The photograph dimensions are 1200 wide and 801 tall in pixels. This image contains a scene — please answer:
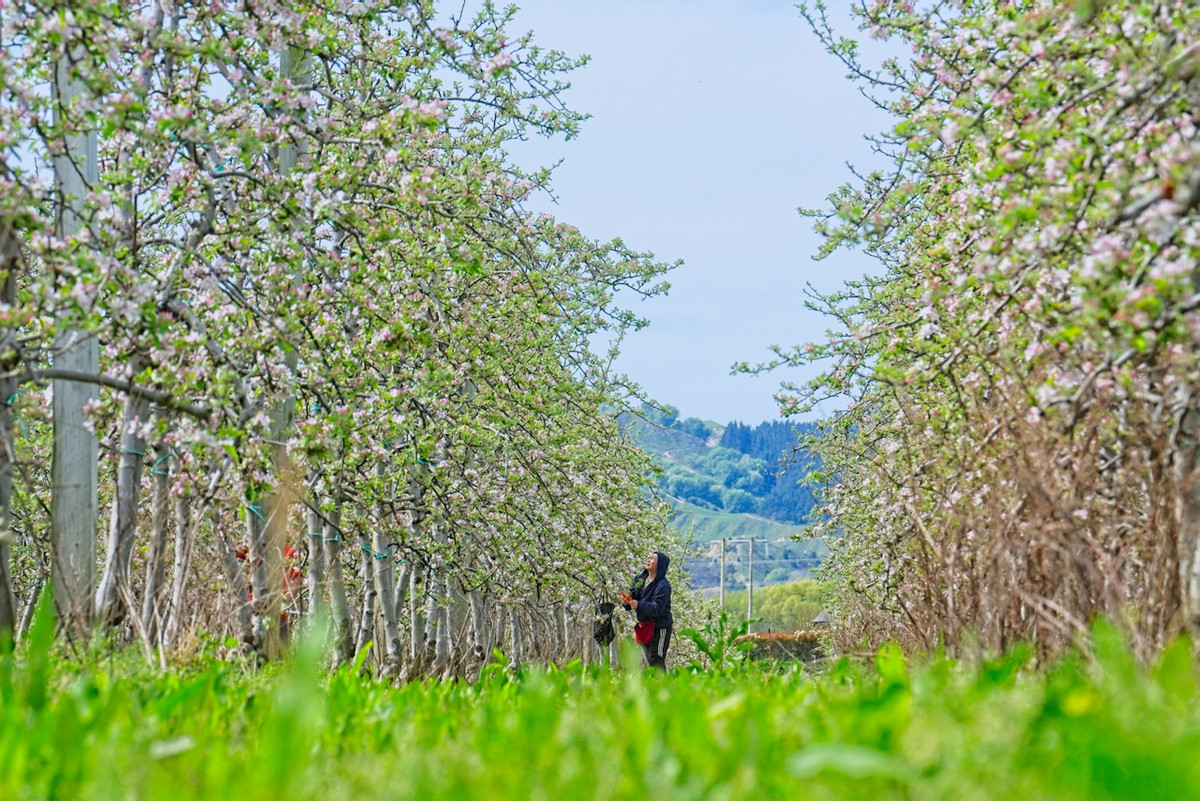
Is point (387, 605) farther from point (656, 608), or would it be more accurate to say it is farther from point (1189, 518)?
point (1189, 518)

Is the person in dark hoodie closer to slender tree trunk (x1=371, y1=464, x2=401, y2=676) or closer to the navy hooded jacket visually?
the navy hooded jacket

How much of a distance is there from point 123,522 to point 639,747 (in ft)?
18.7

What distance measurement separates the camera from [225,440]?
232 inches

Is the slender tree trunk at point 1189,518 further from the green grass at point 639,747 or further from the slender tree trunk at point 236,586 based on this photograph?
the slender tree trunk at point 236,586

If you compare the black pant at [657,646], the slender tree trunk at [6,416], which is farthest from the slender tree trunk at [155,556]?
the black pant at [657,646]

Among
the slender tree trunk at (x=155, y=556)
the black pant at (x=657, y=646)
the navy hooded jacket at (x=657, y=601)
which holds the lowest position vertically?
the black pant at (x=657, y=646)

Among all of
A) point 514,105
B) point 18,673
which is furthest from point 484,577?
point 18,673

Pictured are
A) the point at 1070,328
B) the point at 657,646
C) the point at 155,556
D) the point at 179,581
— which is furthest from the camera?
the point at 657,646

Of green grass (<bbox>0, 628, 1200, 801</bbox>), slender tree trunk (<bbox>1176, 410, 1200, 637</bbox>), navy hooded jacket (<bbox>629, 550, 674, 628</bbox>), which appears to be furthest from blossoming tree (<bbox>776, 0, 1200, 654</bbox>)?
navy hooded jacket (<bbox>629, 550, 674, 628</bbox>)

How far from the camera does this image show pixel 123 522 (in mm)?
7371

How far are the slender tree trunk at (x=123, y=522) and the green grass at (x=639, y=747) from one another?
346 centimetres

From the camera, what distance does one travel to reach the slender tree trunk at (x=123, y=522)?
278 inches

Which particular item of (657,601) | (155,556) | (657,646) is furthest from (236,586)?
(657,646)

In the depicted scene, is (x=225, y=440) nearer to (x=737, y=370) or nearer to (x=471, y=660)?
(x=737, y=370)
